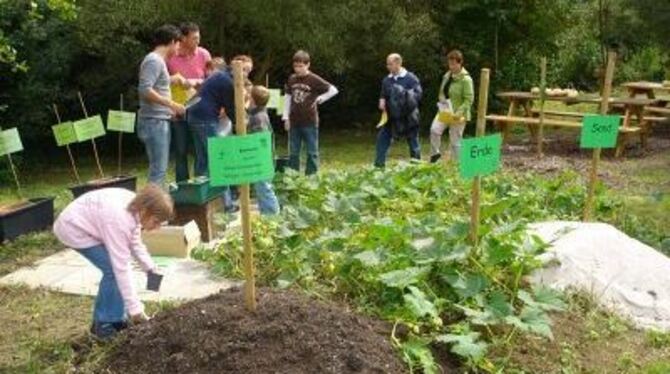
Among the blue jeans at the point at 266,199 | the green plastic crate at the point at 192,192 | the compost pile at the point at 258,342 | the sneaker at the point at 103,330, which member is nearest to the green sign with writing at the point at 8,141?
the green plastic crate at the point at 192,192

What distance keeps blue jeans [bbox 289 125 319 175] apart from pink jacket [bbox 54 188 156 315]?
173 inches

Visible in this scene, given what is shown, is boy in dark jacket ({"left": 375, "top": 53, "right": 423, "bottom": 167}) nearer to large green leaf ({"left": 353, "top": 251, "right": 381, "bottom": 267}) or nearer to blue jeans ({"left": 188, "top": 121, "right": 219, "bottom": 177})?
blue jeans ({"left": 188, "top": 121, "right": 219, "bottom": 177})

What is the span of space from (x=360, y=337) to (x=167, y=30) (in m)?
3.85

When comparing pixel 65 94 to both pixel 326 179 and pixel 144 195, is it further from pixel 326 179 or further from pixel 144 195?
pixel 144 195

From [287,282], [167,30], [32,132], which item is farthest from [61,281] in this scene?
[32,132]

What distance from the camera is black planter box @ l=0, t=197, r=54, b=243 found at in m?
6.72

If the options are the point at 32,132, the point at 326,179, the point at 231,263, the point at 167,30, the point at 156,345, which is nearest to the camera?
the point at 156,345

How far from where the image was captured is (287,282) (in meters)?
4.58

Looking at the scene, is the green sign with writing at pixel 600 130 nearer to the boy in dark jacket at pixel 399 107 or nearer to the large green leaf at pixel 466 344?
the large green leaf at pixel 466 344

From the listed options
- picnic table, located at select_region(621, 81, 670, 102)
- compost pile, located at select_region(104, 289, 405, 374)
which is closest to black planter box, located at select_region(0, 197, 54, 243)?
compost pile, located at select_region(104, 289, 405, 374)

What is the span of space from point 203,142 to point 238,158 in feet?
12.6

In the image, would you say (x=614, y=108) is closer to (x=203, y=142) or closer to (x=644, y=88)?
(x=644, y=88)

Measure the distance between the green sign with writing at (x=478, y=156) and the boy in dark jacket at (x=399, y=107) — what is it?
16.1 ft

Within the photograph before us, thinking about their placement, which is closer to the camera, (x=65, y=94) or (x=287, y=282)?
(x=287, y=282)
